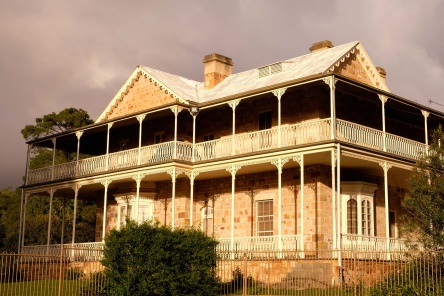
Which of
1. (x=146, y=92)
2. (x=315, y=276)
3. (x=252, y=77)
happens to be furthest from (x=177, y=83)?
(x=315, y=276)

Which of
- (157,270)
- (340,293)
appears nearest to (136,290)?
(157,270)

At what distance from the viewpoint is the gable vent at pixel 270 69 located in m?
27.1

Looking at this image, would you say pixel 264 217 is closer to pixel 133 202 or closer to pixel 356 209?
pixel 356 209

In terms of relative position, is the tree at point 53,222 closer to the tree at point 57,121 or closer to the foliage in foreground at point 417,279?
the tree at point 57,121

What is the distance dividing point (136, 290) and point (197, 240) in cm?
200

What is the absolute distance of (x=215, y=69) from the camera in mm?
30312

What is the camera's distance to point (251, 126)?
2600 centimetres

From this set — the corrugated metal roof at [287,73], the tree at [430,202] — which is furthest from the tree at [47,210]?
the tree at [430,202]

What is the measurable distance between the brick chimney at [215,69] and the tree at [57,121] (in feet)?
67.0

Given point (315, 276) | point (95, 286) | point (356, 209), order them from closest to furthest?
1. point (95, 286)
2. point (315, 276)
3. point (356, 209)

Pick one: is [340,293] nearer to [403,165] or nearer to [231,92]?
[403,165]

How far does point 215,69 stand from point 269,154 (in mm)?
8844

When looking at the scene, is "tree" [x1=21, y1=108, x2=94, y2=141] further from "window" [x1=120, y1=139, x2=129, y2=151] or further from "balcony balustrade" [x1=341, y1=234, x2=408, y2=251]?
"balcony balustrade" [x1=341, y1=234, x2=408, y2=251]

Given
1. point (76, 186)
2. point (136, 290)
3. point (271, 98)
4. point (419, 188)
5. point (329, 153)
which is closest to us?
point (136, 290)
